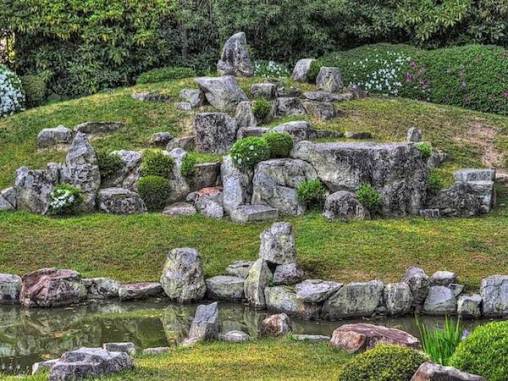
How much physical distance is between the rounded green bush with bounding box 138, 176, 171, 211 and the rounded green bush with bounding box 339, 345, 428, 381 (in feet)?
44.7

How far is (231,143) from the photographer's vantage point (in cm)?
2683

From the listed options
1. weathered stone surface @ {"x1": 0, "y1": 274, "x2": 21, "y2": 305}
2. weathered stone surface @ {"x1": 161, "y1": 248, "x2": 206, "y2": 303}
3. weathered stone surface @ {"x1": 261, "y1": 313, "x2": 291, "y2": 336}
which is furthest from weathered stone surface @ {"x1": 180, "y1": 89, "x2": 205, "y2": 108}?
weathered stone surface @ {"x1": 261, "y1": 313, "x2": 291, "y2": 336}

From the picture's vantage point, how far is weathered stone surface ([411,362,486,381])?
34.2 feet

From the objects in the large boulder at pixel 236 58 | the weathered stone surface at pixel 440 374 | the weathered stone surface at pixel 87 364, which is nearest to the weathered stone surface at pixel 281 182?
the large boulder at pixel 236 58

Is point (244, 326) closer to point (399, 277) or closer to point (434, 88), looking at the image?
point (399, 277)

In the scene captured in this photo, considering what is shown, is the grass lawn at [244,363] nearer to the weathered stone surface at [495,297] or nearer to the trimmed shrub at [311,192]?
the weathered stone surface at [495,297]

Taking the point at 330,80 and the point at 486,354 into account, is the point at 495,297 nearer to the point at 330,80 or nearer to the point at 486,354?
the point at 486,354

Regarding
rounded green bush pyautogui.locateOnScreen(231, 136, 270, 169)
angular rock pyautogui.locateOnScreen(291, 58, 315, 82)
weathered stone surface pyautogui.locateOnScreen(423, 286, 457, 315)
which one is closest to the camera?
weathered stone surface pyautogui.locateOnScreen(423, 286, 457, 315)

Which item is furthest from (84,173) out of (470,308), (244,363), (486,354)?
(486,354)

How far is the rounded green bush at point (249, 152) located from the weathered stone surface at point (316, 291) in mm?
6095

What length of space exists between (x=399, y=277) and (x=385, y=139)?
334 inches

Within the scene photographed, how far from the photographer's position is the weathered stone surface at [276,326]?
53.2 ft

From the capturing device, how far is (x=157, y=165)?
81.8 ft

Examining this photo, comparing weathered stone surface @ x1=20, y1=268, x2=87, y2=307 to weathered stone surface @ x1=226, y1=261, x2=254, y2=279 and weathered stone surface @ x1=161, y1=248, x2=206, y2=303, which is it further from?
weathered stone surface @ x1=226, y1=261, x2=254, y2=279
